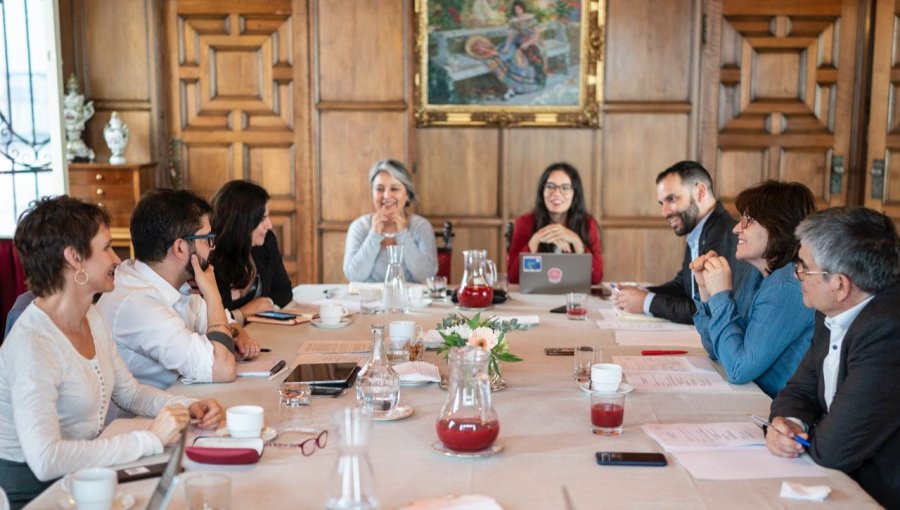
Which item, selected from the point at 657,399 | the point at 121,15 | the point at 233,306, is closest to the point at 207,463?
the point at 657,399

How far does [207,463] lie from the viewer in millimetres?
1956

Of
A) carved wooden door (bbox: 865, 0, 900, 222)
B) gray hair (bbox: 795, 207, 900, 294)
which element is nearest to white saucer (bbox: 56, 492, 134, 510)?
gray hair (bbox: 795, 207, 900, 294)

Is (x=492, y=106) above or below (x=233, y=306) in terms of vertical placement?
above

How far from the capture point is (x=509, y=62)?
6023 millimetres

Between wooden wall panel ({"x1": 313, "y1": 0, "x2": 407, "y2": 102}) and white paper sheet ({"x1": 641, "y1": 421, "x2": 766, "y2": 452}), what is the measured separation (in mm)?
4085

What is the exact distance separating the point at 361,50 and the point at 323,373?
366 cm

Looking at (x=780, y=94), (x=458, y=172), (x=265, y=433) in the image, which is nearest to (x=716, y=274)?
(x=265, y=433)

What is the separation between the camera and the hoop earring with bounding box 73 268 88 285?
88.0 inches

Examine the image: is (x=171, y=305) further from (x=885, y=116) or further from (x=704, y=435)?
(x=885, y=116)

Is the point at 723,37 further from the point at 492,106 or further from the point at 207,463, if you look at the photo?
the point at 207,463

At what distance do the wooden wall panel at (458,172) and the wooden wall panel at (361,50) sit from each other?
15.9 inches

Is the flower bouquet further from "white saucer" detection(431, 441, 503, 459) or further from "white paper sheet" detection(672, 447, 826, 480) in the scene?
"white paper sheet" detection(672, 447, 826, 480)

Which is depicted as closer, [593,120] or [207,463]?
[207,463]

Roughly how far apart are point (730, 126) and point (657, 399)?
4041 millimetres
